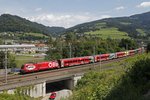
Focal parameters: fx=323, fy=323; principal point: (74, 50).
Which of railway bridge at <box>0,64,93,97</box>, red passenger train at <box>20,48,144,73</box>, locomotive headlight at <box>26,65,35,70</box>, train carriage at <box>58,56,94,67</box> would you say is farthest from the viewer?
train carriage at <box>58,56,94,67</box>

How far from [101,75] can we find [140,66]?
25.0 meters

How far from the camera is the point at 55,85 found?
7031 centimetres

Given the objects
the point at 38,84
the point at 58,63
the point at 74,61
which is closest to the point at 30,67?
the point at 58,63

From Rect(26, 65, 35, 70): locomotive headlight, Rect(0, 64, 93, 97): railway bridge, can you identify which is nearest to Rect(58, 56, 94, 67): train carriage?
Rect(26, 65, 35, 70): locomotive headlight

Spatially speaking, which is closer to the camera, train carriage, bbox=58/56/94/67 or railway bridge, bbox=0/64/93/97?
railway bridge, bbox=0/64/93/97

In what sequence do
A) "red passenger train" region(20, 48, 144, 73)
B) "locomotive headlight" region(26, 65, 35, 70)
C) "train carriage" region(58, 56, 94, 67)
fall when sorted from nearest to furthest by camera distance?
1. "locomotive headlight" region(26, 65, 35, 70)
2. "red passenger train" region(20, 48, 144, 73)
3. "train carriage" region(58, 56, 94, 67)

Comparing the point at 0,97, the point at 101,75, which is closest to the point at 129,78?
the point at 0,97

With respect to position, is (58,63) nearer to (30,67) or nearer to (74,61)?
(74,61)

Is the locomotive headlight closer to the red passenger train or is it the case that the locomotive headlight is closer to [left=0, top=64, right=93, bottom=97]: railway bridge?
the red passenger train

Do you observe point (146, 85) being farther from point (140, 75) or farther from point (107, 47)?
point (107, 47)

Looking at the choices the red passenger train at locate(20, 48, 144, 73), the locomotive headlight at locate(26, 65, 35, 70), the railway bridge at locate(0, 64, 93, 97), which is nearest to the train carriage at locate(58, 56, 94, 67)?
the red passenger train at locate(20, 48, 144, 73)

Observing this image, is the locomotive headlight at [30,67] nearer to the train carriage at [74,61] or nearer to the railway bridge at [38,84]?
the railway bridge at [38,84]

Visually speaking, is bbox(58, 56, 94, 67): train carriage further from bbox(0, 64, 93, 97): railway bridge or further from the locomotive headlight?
bbox(0, 64, 93, 97): railway bridge

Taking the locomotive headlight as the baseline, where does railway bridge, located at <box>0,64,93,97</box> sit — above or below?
below
